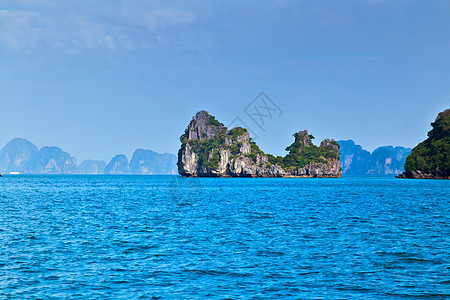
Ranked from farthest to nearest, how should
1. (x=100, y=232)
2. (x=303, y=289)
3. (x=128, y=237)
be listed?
(x=100, y=232), (x=128, y=237), (x=303, y=289)

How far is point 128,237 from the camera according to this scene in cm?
3466

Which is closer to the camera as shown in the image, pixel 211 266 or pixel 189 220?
pixel 211 266

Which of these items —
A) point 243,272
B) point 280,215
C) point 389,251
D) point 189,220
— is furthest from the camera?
point 280,215

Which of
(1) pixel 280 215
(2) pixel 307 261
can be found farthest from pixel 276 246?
(1) pixel 280 215

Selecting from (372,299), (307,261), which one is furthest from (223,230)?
(372,299)

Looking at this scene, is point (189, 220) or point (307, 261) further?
point (189, 220)

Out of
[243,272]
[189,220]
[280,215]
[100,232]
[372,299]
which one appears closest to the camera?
[372,299]

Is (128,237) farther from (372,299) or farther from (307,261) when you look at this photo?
(372,299)

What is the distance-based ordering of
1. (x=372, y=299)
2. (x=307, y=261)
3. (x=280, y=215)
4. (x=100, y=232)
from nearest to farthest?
(x=372, y=299) < (x=307, y=261) < (x=100, y=232) < (x=280, y=215)

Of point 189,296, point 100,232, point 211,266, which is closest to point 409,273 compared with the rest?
point 211,266

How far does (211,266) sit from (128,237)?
12.1 m

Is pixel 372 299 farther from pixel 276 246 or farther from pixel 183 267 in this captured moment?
pixel 276 246

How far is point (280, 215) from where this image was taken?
2046 inches

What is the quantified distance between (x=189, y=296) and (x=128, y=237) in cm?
1656
